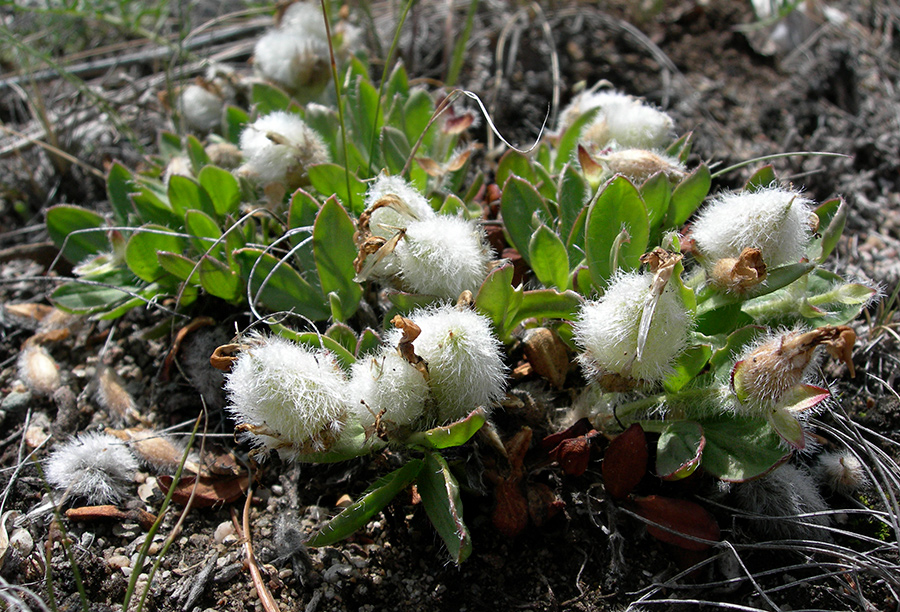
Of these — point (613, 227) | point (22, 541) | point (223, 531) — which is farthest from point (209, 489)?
point (613, 227)

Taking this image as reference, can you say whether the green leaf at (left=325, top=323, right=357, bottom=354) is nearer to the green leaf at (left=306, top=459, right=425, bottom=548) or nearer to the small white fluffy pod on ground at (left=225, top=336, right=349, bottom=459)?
the small white fluffy pod on ground at (left=225, top=336, right=349, bottom=459)

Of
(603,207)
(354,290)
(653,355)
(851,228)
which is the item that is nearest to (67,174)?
(354,290)

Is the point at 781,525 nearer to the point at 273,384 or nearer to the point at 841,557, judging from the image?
the point at 841,557

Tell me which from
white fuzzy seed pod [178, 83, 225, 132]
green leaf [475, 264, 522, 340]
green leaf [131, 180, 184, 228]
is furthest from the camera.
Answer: white fuzzy seed pod [178, 83, 225, 132]

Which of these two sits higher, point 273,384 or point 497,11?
point 497,11

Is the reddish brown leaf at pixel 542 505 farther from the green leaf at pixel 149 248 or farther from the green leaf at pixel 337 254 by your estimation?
the green leaf at pixel 149 248

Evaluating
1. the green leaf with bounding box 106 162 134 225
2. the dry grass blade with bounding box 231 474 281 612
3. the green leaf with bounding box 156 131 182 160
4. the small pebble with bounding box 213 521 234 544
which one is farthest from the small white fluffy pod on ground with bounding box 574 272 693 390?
the green leaf with bounding box 156 131 182 160

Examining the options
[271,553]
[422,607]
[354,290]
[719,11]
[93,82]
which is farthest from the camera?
[719,11]
